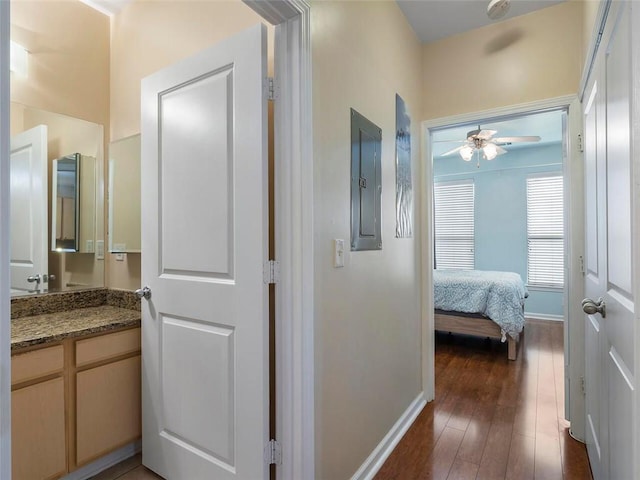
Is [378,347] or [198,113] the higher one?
[198,113]

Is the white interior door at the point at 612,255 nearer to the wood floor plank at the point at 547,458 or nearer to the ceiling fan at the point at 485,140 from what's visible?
the wood floor plank at the point at 547,458

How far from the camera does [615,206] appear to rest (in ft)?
3.69

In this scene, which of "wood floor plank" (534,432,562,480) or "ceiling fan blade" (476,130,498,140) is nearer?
"wood floor plank" (534,432,562,480)

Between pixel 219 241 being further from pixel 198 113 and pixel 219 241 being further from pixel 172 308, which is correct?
pixel 198 113

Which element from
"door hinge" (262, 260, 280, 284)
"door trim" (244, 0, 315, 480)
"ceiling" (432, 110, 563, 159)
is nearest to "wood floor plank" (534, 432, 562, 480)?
"door trim" (244, 0, 315, 480)

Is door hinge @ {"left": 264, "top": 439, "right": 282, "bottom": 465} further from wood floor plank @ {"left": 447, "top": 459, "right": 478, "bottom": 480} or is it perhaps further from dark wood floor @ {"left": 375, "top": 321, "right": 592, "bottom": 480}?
wood floor plank @ {"left": 447, "top": 459, "right": 478, "bottom": 480}

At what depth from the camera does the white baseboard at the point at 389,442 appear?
1721mm

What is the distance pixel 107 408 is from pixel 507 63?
3147mm

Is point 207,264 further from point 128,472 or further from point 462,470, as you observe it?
point 462,470

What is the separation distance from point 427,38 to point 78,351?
2.92 m

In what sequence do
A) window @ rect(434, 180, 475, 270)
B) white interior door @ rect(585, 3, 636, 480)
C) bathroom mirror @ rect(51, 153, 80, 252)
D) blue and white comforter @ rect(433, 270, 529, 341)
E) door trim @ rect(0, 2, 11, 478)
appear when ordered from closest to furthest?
door trim @ rect(0, 2, 11, 478) < white interior door @ rect(585, 3, 636, 480) < bathroom mirror @ rect(51, 153, 80, 252) < blue and white comforter @ rect(433, 270, 529, 341) < window @ rect(434, 180, 475, 270)

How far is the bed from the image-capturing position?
3.46 meters

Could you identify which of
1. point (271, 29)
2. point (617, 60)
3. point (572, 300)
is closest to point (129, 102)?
point (271, 29)

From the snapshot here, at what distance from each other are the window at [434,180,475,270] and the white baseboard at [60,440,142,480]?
5.20 metres
